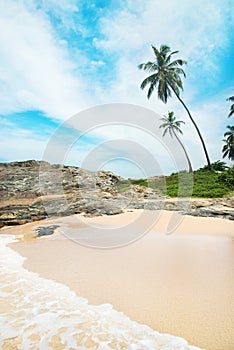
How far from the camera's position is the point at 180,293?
2.39 meters

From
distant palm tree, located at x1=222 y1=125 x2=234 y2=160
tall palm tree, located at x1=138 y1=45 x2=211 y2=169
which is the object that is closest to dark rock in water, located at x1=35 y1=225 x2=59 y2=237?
tall palm tree, located at x1=138 y1=45 x2=211 y2=169

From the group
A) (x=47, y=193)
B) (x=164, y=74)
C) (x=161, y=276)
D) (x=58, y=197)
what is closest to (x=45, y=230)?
(x=58, y=197)

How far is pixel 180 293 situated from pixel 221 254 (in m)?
1.75

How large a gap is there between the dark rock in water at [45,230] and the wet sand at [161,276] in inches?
19.7

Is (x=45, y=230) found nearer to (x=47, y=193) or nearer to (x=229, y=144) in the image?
(x=47, y=193)

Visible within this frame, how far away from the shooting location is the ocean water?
166 cm

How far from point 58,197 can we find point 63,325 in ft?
25.1

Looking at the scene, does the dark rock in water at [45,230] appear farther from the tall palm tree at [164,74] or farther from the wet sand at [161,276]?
the tall palm tree at [164,74]

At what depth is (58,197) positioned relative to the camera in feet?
30.3

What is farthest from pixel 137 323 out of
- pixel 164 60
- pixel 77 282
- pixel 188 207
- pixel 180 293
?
pixel 164 60

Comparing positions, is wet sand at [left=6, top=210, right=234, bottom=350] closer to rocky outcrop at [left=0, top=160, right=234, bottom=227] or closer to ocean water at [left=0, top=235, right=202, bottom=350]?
ocean water at [left=0, top=235, right=202, bottom=350]

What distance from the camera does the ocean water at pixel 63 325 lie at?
166 centimetres

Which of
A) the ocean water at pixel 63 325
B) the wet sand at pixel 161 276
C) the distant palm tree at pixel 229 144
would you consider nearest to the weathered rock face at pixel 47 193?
the wet sand at pixel 161 276

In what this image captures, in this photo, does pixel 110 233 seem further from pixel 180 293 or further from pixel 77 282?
pixel 180 293
